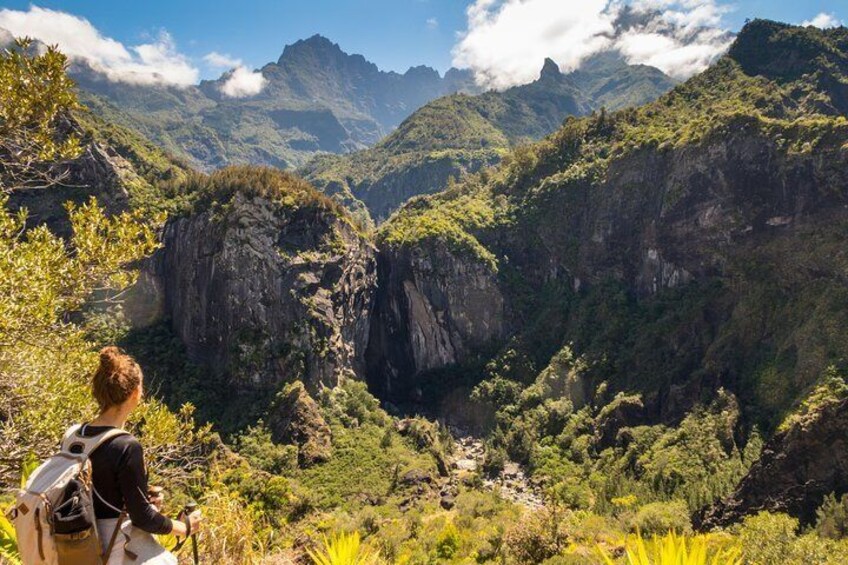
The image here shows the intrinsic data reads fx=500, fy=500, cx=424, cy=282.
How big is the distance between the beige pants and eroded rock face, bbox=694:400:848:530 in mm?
45867

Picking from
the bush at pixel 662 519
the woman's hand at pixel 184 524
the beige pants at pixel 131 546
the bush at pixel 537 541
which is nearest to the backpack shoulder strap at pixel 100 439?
the beige pants at pixel 131 546

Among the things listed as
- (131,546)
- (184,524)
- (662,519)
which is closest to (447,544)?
(662,519)

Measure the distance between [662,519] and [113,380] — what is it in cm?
3744

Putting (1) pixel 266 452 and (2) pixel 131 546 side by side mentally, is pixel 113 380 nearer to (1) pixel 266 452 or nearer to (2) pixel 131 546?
(2) pixel 131 546

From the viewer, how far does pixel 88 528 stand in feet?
12.6

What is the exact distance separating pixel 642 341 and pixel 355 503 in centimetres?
4099

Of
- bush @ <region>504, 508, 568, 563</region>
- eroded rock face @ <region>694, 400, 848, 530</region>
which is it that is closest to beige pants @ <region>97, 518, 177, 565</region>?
bush @ <region>504, 508, 568, 563</region>

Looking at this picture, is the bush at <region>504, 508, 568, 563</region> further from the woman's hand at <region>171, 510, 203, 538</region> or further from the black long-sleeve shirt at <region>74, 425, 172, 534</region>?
the black long-sleeve shirt at <region>74, 425, 172, 534</region>

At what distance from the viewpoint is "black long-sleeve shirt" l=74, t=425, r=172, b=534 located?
394cm

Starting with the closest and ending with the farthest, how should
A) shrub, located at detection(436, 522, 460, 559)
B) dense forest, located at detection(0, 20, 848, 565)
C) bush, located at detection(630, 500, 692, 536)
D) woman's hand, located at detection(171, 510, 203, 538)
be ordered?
woman's hand, located at detection(171, 510, 203, 538)
shrub, located at detection(436, 522, 460, 559)
bush, located at detection(630, 500, 692, 536)
dense forest, located at detection(0, 20, 848, 565)

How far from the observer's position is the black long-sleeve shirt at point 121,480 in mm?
3943

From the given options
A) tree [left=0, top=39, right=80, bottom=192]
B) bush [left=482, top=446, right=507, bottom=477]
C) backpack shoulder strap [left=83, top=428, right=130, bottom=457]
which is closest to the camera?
backpack shoulder strap [left=83, top=428, right=130, bottom=457]

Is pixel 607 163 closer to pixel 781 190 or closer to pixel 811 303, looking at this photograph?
pixel 781 190

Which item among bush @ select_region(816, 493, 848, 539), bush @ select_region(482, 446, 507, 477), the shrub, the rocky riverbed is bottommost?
the rocky riverbed
